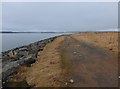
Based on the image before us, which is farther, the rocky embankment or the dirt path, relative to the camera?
the rocky embankment

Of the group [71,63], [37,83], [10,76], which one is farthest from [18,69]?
[37,83]

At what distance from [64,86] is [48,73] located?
4013mm

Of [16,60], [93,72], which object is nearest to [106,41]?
[16,60]

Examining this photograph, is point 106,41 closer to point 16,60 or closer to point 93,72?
point 16,60

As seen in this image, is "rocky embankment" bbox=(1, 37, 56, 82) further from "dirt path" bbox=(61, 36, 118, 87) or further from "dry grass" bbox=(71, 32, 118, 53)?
"dry grass" bbox=(71, 32, 118, 53)

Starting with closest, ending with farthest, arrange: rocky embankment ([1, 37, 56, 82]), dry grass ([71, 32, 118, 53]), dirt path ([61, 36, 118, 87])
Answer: dirt path ([61, 36, 118, 87]) < rocky embankment ([1, 37, 56, 82]) < dry grass ([71, 32, 118, 53])

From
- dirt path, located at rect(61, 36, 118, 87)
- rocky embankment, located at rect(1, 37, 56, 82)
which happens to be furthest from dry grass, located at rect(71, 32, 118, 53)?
rocky embankment, located at rect(1, 37, 56, 82)

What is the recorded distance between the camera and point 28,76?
63.5 ft

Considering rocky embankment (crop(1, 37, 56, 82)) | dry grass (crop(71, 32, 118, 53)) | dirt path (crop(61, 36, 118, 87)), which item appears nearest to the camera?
dirt path (crop(61, 36, 118, 87))

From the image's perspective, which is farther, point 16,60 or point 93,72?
point 16,60

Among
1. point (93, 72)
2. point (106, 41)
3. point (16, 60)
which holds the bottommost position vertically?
point (16, 60)

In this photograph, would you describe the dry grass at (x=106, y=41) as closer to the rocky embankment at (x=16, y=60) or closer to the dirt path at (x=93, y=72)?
the dirt path at (x=93, y=72)

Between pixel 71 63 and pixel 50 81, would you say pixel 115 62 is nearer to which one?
pixel 71 63

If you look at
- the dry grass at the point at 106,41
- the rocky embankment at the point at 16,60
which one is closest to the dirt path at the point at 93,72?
the rocky embankment at the point at 16,60
